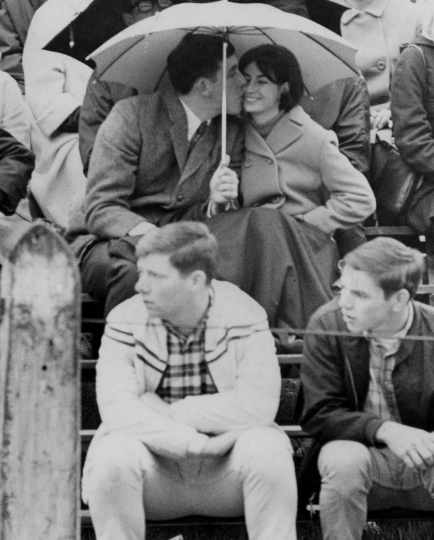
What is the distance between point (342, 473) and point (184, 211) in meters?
1.55

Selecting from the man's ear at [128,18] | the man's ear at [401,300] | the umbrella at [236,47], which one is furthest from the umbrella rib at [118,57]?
the man's ear at [401,300]

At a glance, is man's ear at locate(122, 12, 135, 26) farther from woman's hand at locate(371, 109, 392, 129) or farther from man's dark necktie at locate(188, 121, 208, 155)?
woman's hand at locate(371, 109, 392, 129)

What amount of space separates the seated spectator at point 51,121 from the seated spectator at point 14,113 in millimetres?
132

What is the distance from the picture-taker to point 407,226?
7.17m

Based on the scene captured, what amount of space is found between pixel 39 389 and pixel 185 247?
0.98m

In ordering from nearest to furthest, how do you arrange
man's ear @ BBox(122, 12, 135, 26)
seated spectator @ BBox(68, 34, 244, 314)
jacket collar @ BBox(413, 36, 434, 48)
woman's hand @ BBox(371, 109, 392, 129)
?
seated spectator @ BBox(68, 34, 244, 314) → man's ear @ BBox(122, 12, 135, 26) → jacket collar @ BBox(413, 36, 434, 48) → woman's hand @ BBox(371, 109, 392, 129)

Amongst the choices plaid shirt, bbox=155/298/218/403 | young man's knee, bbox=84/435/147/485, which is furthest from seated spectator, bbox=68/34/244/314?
young man's knee, bbox=84/435/147/485

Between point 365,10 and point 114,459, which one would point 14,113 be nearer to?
point 365,10

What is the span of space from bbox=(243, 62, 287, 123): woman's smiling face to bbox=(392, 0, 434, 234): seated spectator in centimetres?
71

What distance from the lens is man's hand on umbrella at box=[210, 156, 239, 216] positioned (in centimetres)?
647

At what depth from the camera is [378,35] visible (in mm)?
7688

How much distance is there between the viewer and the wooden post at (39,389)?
4.73m

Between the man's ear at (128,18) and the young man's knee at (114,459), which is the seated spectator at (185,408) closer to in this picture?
the young man's knee at (114,459)

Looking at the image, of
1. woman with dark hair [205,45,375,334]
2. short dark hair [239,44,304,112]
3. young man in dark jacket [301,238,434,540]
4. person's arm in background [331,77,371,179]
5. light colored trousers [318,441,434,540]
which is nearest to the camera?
light colored trousers [318,441,434,540]
